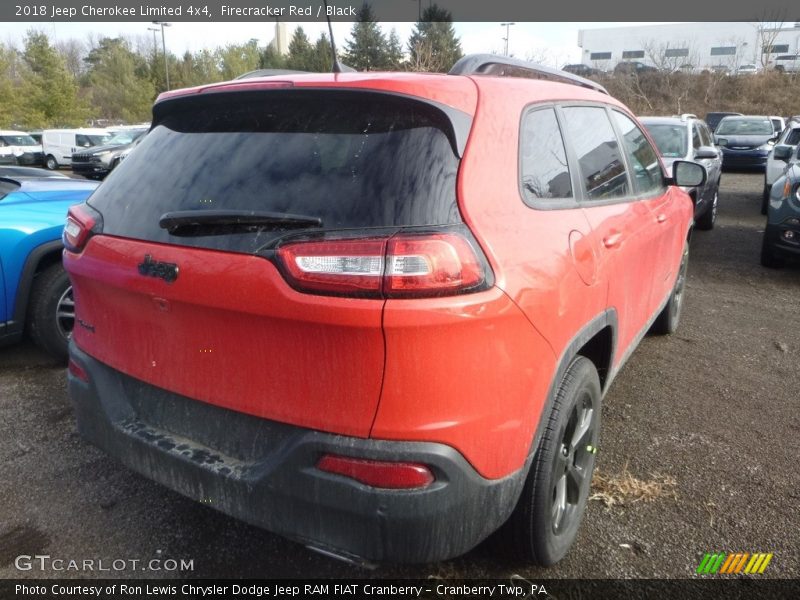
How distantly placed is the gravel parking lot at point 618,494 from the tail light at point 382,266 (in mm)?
1174

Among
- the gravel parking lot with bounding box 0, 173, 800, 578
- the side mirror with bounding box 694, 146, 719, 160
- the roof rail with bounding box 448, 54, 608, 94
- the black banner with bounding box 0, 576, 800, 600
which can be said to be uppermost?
the roof rail with bounding box 448, 54, 608, 94

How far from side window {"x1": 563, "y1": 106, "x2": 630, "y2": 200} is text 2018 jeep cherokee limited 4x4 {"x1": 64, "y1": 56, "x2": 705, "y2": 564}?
0.30 m

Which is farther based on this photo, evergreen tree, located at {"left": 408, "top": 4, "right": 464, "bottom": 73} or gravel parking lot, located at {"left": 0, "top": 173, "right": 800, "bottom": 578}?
evergreen tree, located at {"left": 408, "top": 4, "right": 464, "bottom": 73}

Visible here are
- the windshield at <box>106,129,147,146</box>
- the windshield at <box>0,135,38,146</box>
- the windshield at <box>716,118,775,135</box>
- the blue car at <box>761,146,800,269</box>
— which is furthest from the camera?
the windshield at <box>0,135,38,146</box>

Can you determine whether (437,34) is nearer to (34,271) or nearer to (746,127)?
(746,127)

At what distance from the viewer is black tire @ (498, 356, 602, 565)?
2107mm

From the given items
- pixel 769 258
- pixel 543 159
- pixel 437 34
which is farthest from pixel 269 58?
pixel 543 159

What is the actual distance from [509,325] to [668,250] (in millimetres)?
2457

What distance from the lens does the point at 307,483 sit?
1764 mm

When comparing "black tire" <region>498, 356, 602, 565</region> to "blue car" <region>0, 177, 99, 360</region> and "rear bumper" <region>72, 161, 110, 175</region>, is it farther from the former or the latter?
"rear bumper" <region>72, 161, 110, 175</region>

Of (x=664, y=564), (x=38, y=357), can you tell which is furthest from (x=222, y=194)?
(x=38, y=357)

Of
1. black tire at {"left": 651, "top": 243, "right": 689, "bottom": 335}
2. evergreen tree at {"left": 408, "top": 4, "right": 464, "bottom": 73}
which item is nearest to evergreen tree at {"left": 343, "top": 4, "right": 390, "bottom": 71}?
evergreen tree at {"left": 408, "top": 4, "right": 464, "bottom": 73}

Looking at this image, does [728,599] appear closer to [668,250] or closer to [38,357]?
[668,250]

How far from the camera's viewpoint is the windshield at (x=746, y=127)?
61.8ft
